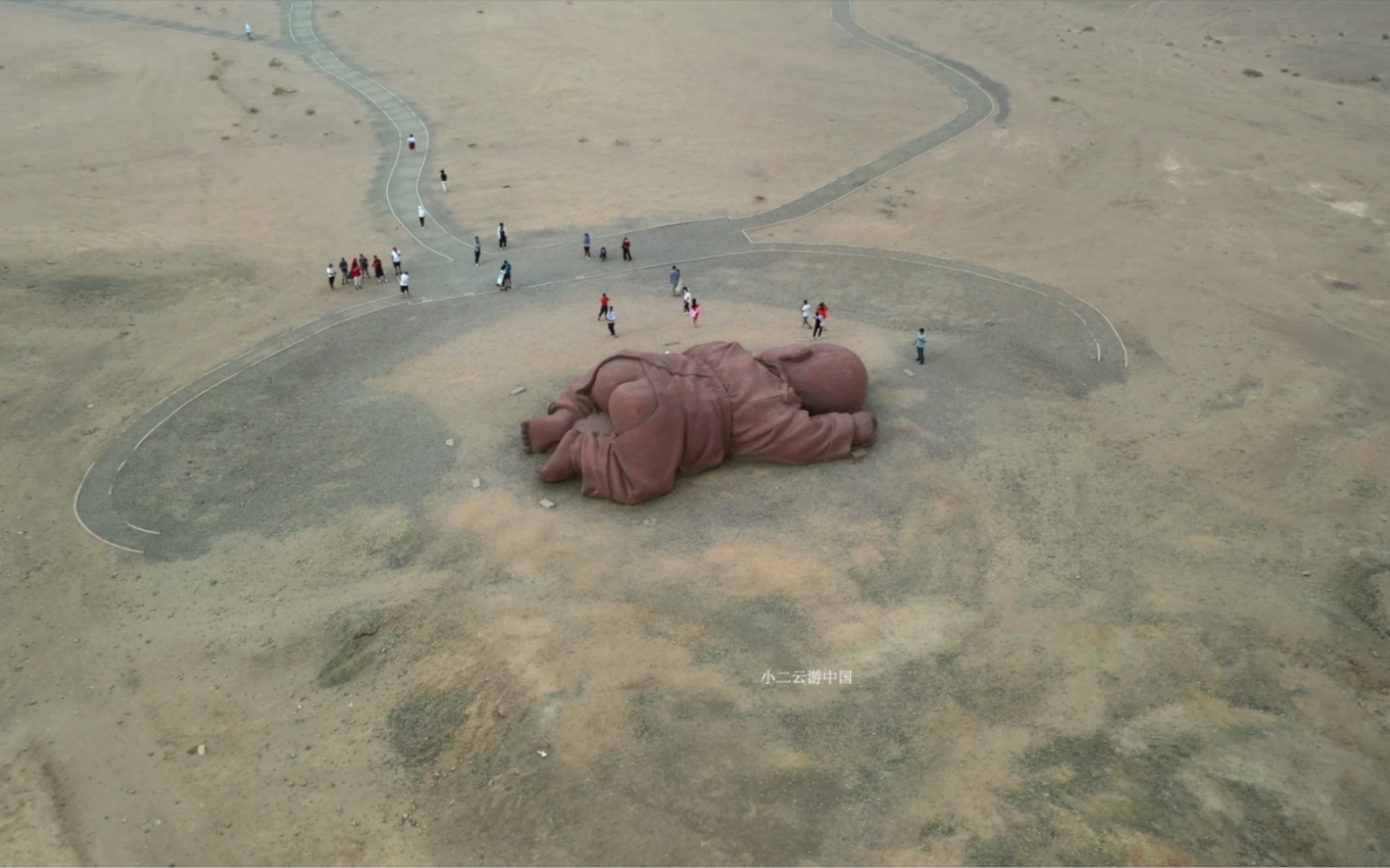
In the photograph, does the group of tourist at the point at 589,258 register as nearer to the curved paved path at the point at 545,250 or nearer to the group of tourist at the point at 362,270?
the group of tourist at the point at 362,270

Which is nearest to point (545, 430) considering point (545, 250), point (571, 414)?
point (571, 414)

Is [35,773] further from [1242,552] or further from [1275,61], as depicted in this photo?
[1275,61]

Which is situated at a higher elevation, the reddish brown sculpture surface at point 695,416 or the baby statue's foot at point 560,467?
the reddish brown sculpture surface at point 695,416

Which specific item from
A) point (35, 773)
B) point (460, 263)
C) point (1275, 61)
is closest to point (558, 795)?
point (35, 773)

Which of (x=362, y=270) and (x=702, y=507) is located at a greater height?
(x=362, y=270)

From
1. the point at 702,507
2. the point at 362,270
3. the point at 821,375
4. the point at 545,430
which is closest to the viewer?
the point at 702,507

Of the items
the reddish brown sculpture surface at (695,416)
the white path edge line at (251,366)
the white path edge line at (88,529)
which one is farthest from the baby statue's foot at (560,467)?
the white path edge line at (251,366)

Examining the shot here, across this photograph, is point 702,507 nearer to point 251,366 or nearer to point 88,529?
point 88,529
